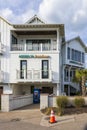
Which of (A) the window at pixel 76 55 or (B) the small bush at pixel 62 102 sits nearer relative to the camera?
(B) the small bush at pixel 62 102

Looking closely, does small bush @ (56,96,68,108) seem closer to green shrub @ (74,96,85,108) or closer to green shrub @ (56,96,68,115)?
green shrub @ (56,96,68,115)

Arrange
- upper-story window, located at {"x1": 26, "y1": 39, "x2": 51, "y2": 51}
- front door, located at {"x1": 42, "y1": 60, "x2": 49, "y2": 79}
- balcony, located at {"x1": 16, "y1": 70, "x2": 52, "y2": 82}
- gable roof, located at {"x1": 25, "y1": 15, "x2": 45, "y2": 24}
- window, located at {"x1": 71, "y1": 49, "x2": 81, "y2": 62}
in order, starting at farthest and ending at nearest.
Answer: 1. window, located at {"x1": 71, "y1": 49, "x2": 81, "y2": 62}
2. gable roof, located at {"x1": 25, "y1": 15, "x2": 45, "y2": 24}
3. upper-story window, located at {"x1": 26, "y1": 39, "x2": 51, "y2": 51}
4. front door, located at {"x1": 42, "y1": 60, "x2": 49, "y2": 79}
5. balcony, located at {"x1": 16, "y1": 70, "x2": 52, "y2": 82}


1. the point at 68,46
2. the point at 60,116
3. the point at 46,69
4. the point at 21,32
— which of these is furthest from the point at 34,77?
the point at 60,116

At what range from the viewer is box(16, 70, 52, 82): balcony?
27.5 meters

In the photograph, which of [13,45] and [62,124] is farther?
[13,45]

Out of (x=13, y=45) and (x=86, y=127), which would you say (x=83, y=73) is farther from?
(x=86, y=127)

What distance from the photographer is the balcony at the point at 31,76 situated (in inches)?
1083

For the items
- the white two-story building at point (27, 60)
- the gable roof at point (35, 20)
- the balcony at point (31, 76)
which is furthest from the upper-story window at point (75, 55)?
the balcony at point (31, 76)

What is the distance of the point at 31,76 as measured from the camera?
2775cm

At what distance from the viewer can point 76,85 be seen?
3472 centimetres

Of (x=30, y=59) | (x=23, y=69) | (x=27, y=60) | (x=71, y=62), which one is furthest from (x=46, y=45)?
(x=71, y=62)

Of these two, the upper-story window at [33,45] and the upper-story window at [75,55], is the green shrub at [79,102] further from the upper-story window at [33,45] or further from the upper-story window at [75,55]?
the upper-story window at [75,55]

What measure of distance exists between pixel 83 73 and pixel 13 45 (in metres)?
8.66

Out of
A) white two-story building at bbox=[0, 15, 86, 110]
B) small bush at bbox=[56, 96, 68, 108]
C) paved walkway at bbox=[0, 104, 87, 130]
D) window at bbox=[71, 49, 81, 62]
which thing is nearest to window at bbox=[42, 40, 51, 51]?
white two-story building at bbox=[0, 15, 86, 110]
